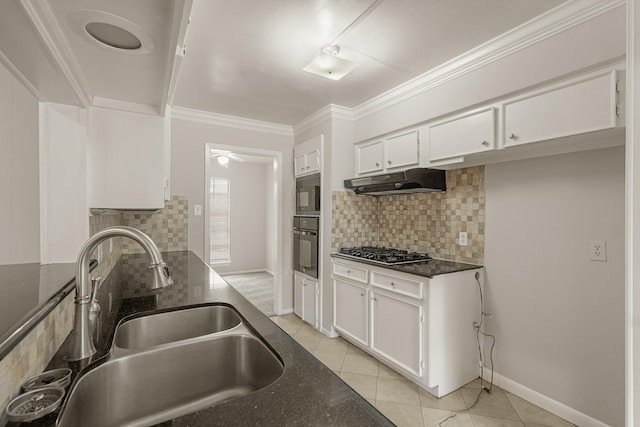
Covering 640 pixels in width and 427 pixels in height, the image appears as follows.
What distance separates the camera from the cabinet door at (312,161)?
3281mm

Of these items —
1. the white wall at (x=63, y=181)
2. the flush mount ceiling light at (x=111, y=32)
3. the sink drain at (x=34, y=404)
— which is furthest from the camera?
the white wall at (x=63, y=181)

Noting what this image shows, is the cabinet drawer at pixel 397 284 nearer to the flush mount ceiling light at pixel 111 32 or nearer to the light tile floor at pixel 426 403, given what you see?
the light tile floor at pixel 426 403

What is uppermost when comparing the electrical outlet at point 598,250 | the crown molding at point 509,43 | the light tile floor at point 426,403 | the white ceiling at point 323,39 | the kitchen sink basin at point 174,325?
the white ceiling at point 323,39

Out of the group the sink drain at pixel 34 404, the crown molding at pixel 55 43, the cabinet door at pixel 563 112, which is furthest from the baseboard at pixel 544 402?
the crown molding at pixel 55 43

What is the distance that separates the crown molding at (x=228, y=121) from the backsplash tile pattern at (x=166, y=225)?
2.98 ft

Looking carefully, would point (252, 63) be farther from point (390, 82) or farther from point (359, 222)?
point (359, 222)

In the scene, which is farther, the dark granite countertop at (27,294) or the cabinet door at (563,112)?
the cabinet door at (563,112)

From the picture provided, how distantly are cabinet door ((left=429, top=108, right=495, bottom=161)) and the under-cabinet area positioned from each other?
92 centimetres

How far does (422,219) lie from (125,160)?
2432 millimetres

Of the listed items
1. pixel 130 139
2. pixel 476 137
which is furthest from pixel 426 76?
pixel 130 139

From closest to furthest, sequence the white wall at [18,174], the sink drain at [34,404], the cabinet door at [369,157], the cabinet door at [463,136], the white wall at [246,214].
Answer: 1. the sink drain at [34,404]
2. the white wall at [18,174]
3. the cabinet door at [463,136]
4. the cabinet door at [369,157]
5. the white wall at [246,214]

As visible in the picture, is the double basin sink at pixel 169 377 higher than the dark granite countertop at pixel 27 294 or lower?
lower

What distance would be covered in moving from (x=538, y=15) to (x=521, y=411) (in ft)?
8.08

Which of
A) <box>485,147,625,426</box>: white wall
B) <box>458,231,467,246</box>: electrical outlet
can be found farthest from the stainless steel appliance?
<box>485,147,625,426</box>: white wall
